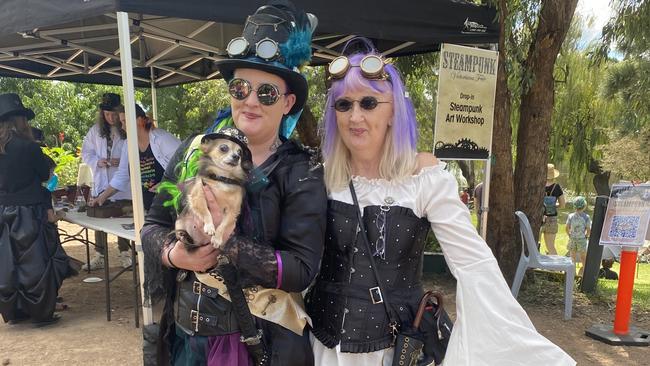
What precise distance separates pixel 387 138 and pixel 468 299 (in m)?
0.59

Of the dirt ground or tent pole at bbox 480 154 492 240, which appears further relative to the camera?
tent pole at bbox 480 154 492 240

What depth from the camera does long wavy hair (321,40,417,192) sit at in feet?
5.45

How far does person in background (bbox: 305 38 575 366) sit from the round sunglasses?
0.26 meters

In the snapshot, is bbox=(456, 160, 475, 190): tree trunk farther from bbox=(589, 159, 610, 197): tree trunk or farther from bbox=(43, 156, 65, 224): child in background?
bbox=(43, 156, 65, 224): child in background

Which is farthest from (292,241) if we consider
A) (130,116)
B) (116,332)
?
(116,332)

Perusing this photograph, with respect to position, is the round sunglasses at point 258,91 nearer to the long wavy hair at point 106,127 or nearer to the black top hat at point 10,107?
the black top hat at point 10,107

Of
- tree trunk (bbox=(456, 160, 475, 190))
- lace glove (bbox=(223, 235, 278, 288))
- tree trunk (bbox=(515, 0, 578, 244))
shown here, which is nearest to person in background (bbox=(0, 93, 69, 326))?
lace glove (bbox=(223, 235, 278, 288))

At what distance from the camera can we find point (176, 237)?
143 cm

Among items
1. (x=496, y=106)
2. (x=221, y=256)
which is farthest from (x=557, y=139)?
(x=221, y=256)

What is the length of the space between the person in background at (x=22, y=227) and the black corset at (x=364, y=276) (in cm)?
387

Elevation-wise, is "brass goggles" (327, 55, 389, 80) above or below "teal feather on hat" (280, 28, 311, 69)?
below

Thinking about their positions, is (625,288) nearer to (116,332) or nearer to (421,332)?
(421,332)

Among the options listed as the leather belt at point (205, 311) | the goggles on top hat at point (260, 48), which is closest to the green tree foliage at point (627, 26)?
the goggles on top hat at point (260, 48)

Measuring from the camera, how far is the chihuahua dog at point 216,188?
1336mm
